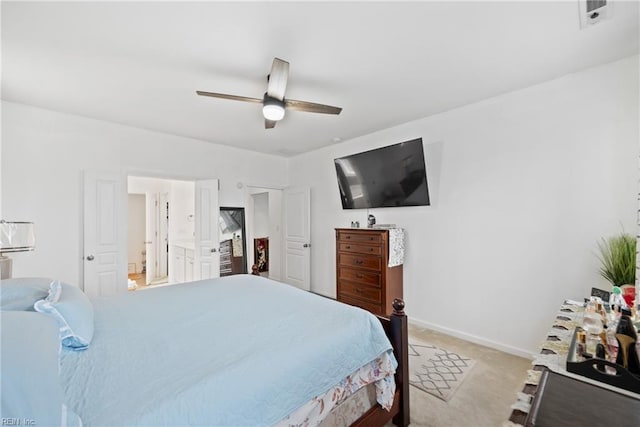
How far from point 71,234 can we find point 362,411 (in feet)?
12.3

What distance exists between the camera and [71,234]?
3217 millimetres

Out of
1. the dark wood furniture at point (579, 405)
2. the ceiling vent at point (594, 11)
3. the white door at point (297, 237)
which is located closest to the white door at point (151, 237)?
the white door at point (297, 237)

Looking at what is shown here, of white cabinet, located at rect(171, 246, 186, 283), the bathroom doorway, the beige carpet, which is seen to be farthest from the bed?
white cabinet, located at rect(171, 246, 186, 283)

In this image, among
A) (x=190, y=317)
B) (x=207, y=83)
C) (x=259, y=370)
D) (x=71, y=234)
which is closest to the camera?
(x=259, y=370)

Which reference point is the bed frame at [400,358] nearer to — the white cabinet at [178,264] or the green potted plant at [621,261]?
the green potted plant at [621,261]

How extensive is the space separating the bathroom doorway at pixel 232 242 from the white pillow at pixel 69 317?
337 cm

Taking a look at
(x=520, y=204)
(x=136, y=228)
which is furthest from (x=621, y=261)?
(x=136, y=228)

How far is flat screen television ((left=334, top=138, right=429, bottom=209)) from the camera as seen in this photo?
3.31 m

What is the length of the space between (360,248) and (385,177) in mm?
1022

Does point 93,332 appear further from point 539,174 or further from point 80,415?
point 539,174

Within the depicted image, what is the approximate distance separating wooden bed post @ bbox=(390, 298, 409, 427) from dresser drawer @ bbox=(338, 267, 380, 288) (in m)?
1.66

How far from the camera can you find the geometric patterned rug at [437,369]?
2.19 meters

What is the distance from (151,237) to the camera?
6141mm

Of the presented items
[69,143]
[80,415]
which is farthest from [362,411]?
[69,143]
